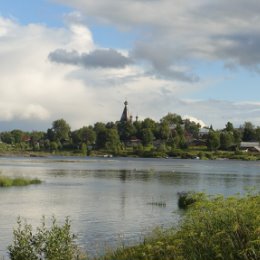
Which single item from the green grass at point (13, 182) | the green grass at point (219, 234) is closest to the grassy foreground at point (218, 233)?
the green grass at point (219, 234)

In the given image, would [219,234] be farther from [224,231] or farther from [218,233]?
[218,233]

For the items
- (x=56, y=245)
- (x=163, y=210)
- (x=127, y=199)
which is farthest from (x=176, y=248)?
(x=127, y=199)

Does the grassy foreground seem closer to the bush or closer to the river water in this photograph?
the bush

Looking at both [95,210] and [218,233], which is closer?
[218,233]

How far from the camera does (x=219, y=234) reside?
14305 millimetres

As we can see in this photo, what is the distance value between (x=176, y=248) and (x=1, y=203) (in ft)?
130

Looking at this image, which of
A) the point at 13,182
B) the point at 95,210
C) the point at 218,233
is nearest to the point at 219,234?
the point at 218,233

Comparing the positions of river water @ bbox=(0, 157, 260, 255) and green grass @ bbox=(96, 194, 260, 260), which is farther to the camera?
river water @ bbox=(0, 157, 260, 255)

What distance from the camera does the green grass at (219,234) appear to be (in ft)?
45.2

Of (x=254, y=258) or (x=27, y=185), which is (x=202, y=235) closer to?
(x=254, y=258)

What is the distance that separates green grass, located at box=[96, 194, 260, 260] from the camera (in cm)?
1378

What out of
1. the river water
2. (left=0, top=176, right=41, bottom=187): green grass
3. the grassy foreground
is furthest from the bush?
(left=0, top=176, right=41, bottom=187): green grass

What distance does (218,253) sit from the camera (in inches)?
551

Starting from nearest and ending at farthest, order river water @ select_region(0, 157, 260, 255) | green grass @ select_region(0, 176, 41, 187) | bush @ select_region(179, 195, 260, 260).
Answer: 1. bush @ select_region(179, 195, 260, 260)
2. river water @ select_region(0, 157, 260, 255)
3. green grass @ select_region(0, 176, 41, 187)
